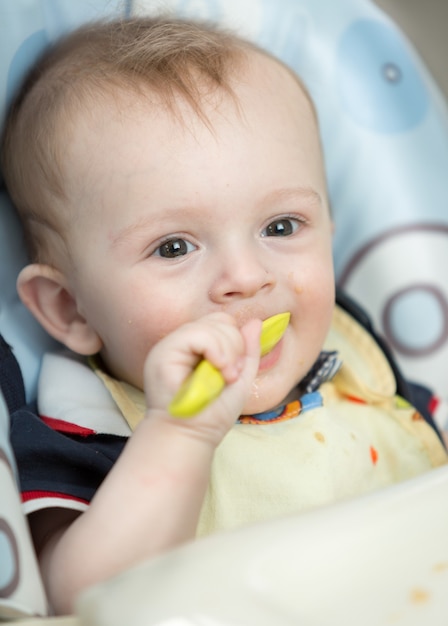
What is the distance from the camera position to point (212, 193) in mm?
775

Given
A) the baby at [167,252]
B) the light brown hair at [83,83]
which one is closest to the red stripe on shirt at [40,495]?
the baby at [167,252]

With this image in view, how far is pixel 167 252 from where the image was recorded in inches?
31.2

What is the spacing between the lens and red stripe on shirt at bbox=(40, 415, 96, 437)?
78cm

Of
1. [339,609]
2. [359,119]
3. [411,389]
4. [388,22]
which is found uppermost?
[388,22]

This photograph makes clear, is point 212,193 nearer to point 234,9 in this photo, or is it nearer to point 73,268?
point 73,268

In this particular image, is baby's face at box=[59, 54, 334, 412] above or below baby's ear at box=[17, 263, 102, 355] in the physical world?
above

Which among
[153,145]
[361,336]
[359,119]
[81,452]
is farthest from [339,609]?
[359,119]

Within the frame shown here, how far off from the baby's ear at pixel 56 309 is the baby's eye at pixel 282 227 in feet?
0.63

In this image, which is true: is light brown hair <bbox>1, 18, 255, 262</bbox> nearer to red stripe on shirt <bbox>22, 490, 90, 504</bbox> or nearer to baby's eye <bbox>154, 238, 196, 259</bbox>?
→ baby's eye <bbox>154, 238, 196, 259</bbox>

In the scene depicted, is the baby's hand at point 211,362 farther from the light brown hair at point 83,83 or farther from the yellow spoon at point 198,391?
the light brown hair at point 83,83

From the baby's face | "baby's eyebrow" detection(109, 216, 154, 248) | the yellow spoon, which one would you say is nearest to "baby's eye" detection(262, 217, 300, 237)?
the baby's face

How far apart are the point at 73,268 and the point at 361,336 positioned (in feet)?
1.20

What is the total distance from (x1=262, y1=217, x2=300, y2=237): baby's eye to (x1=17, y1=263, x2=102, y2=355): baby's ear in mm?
191

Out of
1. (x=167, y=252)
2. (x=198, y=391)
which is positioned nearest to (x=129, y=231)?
(x=167, y=252)
